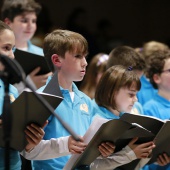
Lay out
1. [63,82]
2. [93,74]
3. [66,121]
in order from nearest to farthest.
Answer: [66,121]
[63,82]
[93,74]

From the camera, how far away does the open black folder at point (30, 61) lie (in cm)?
366

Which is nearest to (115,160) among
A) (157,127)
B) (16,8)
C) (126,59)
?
(157,127)

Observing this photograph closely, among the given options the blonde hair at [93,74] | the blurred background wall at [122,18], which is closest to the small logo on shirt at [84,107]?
the blonde hair at [93,74]

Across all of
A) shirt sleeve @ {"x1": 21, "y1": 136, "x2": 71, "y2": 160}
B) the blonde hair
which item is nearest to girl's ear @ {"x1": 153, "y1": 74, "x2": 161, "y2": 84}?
the blonde hair

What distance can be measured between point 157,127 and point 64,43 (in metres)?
0.71

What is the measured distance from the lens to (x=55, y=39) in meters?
3.34

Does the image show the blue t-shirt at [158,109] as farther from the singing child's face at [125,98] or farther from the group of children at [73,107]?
the singing child's face at [125,98]

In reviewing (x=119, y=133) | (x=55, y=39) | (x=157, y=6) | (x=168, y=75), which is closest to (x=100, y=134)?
(x=119, y=133)

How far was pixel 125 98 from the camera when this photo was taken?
3533 mm

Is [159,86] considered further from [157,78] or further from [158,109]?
[158,109]

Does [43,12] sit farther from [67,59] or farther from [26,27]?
[67,59]

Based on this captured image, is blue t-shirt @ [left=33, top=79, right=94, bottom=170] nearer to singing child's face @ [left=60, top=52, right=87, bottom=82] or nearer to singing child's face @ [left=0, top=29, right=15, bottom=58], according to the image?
singing child's face @ [left=60, top=52, right=87, bottom=82]

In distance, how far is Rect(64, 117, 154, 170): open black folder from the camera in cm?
299

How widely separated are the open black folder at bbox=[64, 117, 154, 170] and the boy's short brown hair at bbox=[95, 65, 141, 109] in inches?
15.2
